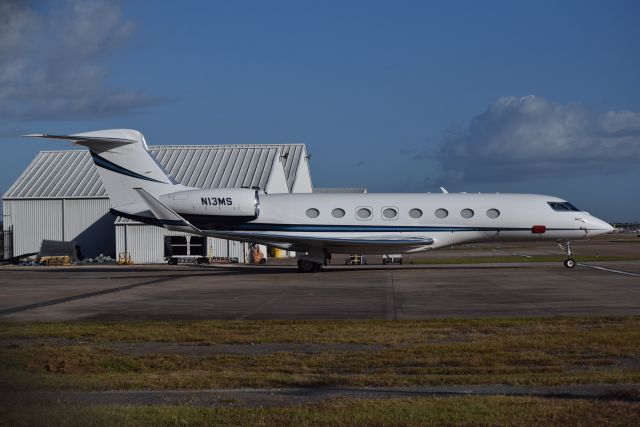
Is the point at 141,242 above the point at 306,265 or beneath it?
above

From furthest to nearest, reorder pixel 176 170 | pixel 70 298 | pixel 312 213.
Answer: pixel 176 170 → pixel 312 213 → pixel 70 298

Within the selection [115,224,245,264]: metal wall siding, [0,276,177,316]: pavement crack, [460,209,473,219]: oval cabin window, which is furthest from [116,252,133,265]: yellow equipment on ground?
[460,209,473,219]: oval cabin window

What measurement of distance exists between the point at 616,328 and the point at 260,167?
43.5m

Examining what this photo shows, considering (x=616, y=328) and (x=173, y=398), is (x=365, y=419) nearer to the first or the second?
(x=173, y=398)

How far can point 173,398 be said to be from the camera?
895 cm

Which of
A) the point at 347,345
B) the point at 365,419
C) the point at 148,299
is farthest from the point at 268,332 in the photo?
the point at 148,299

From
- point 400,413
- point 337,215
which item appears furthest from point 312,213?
point 400,413

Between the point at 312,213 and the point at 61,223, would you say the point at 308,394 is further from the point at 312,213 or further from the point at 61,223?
the point at 61,223

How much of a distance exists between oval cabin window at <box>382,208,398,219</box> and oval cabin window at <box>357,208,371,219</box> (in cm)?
64

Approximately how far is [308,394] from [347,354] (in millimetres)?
2834

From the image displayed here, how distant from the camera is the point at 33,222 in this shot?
5572 cm

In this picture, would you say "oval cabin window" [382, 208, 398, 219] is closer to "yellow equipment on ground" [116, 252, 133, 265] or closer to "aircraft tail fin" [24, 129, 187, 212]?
"aircraft tail fin" [24, 129, 187, 212]

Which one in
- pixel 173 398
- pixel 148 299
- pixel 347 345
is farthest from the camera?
pixel 148 299

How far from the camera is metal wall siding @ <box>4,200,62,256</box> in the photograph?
5538cm
